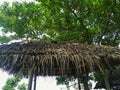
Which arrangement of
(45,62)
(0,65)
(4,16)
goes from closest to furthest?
(45,62) → (0,65) → (4,16)

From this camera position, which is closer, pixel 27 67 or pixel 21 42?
pixel 27 67

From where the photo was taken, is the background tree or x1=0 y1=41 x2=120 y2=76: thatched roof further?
the background tree

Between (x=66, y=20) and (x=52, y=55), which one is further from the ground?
(x=66, y=20)

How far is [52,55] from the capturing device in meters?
6.66

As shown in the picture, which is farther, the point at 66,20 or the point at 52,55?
the point at 66,20

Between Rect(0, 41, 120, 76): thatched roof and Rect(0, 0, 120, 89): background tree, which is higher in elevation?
Rect(0, 0, 120, 89): background tree

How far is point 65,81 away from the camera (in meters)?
16.2

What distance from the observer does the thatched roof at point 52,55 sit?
6633mm

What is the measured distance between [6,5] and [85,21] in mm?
4036

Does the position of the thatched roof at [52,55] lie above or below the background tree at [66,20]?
below

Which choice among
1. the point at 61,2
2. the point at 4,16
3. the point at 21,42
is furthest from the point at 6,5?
the point at 21,42

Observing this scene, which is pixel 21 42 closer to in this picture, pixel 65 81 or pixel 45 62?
pixel 45 62

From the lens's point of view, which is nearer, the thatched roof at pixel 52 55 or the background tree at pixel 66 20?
the thatched roof at pixel 52 55

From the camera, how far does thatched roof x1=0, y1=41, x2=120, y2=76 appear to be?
663cm
